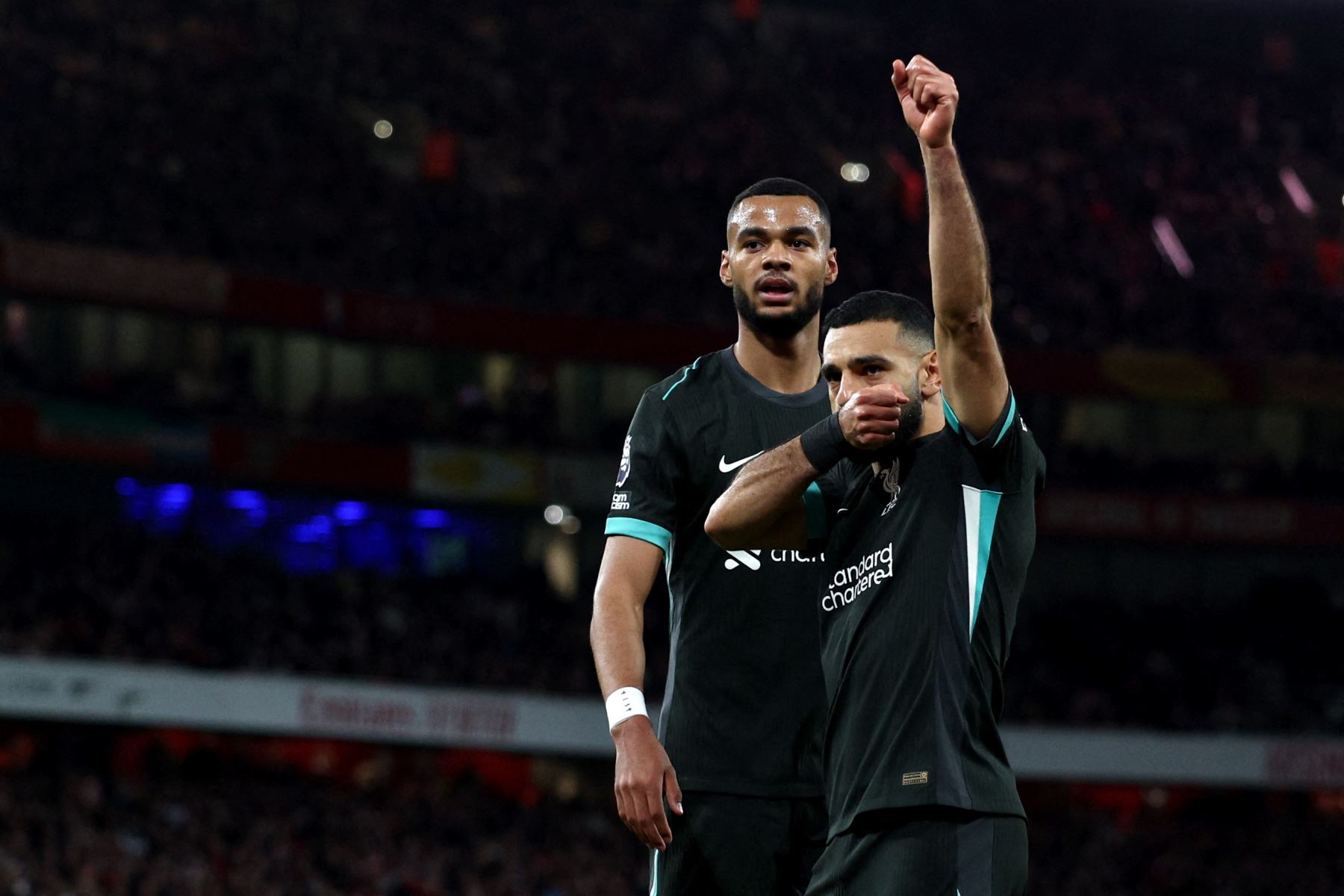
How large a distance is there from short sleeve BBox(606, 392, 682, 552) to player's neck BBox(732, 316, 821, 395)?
1.11 feet

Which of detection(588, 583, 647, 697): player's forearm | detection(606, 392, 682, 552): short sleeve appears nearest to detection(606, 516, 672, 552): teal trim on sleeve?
detection(606, 392, 682, 552): short sleeve

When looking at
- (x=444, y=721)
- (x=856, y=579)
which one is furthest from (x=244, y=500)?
(x=856, y=579)

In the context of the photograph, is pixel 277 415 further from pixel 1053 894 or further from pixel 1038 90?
pixel 1038 90

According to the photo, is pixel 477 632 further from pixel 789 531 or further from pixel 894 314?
pixel 894 314

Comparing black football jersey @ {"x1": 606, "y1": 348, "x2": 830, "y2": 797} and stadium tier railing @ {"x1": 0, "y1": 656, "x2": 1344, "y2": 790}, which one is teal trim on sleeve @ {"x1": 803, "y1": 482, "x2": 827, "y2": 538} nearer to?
black football jersey @ {"x1": 606, "y1": 348, "x2": 830, "y2": 797}

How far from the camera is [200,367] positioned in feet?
110

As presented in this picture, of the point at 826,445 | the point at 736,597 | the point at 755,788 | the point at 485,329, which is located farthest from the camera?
the point at 485,329

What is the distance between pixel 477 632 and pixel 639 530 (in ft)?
88.6

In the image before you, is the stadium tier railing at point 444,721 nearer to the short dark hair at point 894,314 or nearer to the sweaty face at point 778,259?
the sweaty face at point 778,259

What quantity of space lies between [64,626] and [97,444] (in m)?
4.17

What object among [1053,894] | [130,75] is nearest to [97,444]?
[130,75]

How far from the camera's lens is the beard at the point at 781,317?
17.9 ft

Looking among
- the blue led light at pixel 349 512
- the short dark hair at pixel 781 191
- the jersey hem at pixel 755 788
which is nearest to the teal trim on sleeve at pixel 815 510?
the jersey hem at pixel 755 788

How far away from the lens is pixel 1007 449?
429cm
